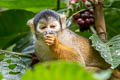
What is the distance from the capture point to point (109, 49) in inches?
79.7

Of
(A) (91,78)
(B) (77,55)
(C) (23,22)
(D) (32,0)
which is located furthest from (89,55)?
(A) (91,78)

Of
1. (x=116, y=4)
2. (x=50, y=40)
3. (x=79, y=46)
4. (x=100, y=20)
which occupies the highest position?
(x=116, y=4)

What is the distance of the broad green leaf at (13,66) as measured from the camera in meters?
1.65

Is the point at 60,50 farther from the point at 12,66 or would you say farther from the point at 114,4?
the point at 114,4

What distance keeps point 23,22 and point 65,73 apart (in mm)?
2620

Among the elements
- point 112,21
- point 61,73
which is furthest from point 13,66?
point 61,73

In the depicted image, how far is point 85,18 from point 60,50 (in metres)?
0.57

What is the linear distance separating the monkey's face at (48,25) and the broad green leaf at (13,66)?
1.21ft

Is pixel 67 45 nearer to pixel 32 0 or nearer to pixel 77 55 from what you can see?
pixel 77 55

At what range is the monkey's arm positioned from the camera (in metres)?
2.14

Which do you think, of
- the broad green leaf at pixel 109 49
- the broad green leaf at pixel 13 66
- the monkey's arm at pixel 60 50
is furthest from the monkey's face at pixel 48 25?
the broad green leaf at pixel 109 49

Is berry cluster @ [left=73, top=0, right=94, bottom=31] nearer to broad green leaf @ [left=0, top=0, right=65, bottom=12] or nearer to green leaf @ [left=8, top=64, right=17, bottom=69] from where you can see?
broad green leaf @ [left=0, top=0, right=65, bottom=12]

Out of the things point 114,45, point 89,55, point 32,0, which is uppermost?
point 32,0

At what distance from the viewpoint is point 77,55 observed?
2.36 m
